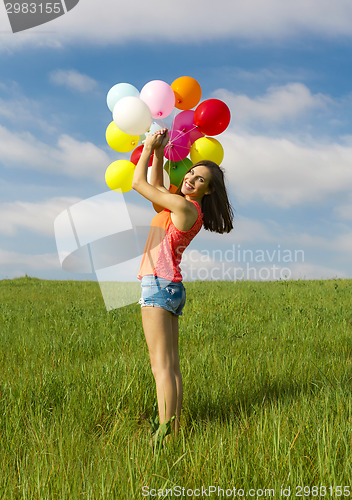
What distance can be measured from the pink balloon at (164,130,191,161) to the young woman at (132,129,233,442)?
42cm

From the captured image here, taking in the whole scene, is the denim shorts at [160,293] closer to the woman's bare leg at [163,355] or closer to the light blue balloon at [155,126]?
the woman's bare leg at [163,355]

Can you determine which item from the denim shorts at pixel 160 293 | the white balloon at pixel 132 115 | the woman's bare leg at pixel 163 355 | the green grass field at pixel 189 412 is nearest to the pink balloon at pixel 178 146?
the white balloon at pixel 132 115

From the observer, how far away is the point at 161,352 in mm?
3051

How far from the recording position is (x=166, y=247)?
3.15 metres

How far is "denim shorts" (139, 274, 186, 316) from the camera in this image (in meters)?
3.02

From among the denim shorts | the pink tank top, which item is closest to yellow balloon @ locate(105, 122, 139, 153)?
the pink tank top

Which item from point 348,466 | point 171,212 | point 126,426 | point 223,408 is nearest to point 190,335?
point 223,408

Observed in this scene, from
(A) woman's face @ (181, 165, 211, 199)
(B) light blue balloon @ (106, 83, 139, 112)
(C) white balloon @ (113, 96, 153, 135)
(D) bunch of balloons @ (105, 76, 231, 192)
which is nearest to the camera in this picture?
(A) woman's face @ (181, 165, 211, 199)

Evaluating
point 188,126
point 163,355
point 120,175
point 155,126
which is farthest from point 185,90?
point 163,355

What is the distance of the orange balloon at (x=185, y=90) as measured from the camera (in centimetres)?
396

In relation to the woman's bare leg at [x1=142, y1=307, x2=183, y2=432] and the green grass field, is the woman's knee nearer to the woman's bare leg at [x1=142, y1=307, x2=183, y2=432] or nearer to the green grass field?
the woman's bare leg at [x1=142, y1=307, x2=183, y2=432]

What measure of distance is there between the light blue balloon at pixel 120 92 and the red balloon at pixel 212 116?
641 millimetres

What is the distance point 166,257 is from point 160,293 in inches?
11.2

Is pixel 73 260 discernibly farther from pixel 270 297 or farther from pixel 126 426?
pixel 270 297
